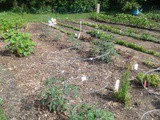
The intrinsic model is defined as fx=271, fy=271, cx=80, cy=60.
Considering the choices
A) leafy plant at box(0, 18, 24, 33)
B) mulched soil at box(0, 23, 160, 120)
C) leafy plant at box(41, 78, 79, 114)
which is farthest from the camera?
leafy plant at box(0, 18, 24, 33)

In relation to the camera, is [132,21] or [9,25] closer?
[9,25]

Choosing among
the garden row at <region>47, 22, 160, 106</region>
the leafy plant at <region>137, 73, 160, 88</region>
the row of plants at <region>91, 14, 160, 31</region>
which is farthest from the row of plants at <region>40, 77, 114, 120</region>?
the row of plants at <region>91, 14, 160, 31</region>

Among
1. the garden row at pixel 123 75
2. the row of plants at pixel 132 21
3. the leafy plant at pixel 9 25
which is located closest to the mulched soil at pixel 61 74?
the garden row at pixel 123 75

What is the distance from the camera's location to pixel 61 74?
531 cm

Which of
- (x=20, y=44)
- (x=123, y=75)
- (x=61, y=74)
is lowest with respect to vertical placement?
(x=61, y=74)

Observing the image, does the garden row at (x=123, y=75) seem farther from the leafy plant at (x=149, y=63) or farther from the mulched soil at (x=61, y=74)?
the leafy plant at (x=149, y=63)

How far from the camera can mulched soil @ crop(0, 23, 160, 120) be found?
4.17m

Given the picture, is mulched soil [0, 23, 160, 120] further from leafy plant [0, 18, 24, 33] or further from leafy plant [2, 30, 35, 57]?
leafy plant [0, 18, 24, 33]

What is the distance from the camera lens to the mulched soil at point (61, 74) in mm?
4172

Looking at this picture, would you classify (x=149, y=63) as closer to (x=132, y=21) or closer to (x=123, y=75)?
(x=123, y=75)

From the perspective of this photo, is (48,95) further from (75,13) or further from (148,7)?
(148,7)

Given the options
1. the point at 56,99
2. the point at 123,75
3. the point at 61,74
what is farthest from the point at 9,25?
the point at 56,99

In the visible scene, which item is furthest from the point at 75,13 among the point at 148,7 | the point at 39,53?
the point at 39,53

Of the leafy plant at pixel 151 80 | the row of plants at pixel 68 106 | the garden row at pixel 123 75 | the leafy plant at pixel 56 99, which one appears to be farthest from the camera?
the leafy plant at pixel 151 80
